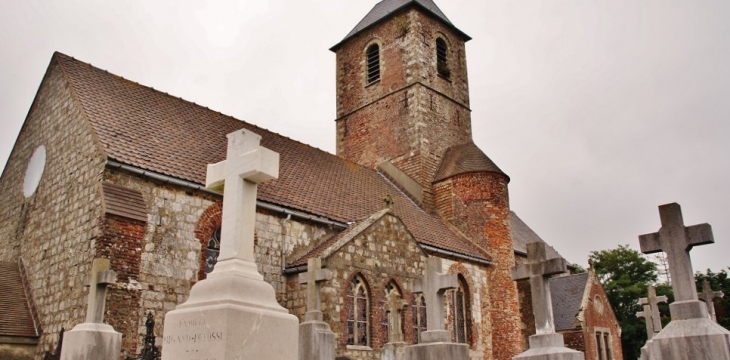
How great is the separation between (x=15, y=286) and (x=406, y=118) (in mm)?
15269

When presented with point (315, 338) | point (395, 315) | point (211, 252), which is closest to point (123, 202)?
point (211, 252)

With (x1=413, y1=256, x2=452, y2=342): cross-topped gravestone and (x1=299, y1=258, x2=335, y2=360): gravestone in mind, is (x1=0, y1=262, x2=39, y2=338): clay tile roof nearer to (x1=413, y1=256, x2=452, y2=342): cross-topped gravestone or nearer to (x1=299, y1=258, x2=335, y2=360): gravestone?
(x1=299, y1=258, x2=335, y2=360): gravestone

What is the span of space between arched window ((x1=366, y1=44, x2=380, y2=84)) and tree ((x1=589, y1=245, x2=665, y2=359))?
59.1ft

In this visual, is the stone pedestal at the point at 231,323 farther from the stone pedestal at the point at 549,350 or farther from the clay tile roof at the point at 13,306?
the clay tile roof at the point at 13,306

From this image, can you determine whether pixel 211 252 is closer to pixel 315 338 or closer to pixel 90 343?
pixel 315 338

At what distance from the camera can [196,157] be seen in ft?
48.9

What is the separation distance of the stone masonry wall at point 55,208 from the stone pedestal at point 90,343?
2.78 m

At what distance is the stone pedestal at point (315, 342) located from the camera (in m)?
9.83

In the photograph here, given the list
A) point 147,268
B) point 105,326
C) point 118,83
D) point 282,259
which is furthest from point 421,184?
point 105,326

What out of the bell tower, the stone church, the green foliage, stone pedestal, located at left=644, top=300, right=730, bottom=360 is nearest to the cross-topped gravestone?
the stone church

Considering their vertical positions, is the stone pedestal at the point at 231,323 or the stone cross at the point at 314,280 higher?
the stone cross at the point at 314,280

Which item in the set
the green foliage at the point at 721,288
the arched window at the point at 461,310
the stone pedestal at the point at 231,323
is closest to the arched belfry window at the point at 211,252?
the arched window at the point at 461,310

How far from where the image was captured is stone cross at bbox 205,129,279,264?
533cm

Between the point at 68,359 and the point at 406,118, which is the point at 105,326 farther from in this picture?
the point at 406,118
